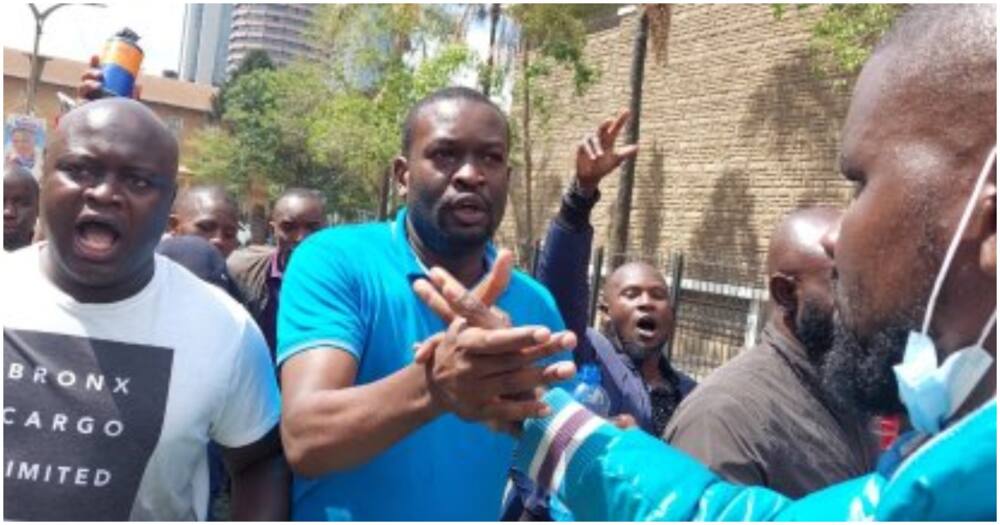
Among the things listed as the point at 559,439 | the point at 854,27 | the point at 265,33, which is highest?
the point at 265,33

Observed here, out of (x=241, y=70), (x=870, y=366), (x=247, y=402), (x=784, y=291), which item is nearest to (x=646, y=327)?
(x=784, y=291)

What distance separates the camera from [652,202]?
18.1m

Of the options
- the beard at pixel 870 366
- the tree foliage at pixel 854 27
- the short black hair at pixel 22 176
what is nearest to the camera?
the beard at pixel 870 366

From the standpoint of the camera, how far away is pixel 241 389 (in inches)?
96.5

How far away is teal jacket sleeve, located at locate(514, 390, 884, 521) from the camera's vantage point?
163 centimetres

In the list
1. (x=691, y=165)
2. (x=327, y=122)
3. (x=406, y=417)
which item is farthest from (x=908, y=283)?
(x=327, y=122)

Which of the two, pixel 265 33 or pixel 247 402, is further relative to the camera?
pixel 265 33

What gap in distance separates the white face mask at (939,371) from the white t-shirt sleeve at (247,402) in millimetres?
1369

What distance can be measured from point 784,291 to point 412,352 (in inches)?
43.2

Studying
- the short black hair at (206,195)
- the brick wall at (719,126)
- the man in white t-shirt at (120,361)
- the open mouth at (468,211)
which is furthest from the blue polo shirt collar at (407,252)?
the brick wall at (719,126)

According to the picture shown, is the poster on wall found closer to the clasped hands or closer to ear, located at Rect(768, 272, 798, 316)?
ear, located at Rect(768, 272, 798, 316)

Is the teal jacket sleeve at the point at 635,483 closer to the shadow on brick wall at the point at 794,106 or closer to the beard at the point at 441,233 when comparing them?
the beard at the point at 441,233

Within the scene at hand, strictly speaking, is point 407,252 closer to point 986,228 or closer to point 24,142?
point 986,228

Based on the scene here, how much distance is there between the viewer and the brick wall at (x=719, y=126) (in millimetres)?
15023
